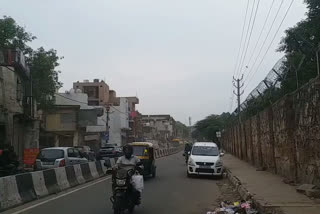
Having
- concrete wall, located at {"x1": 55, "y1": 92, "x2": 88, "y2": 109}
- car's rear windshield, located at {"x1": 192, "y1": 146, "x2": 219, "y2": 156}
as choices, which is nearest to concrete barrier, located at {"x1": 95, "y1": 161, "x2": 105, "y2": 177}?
car's rear windshield, located at {"x1": 192, "y1": 146, "x2": 219, "y2": 156}

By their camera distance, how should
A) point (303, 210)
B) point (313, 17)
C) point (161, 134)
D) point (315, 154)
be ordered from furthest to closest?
point (161, 134) < point (313, 17) < point (315, 154) < point (303, 210)

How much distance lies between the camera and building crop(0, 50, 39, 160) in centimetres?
2850

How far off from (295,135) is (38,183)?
8411 millimetres

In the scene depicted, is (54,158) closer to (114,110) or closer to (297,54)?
(297,54)

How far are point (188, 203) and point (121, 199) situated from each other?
3415 millimetres

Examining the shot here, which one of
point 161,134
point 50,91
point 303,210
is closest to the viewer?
point 303,210

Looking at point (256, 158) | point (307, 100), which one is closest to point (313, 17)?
point (256, 158)

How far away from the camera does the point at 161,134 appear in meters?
128

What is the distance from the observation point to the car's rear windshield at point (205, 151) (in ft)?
77.8

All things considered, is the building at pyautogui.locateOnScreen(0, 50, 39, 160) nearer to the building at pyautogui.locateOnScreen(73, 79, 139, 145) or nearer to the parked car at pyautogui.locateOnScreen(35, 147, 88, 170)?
the parked car at pyautogui.locateOnScreen(35, 147, 88, 170)

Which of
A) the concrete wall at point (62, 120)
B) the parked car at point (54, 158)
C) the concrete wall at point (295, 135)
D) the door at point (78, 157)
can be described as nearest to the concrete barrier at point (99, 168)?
the door at point (78, 157)

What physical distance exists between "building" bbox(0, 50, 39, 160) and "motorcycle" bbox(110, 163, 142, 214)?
16.2 m

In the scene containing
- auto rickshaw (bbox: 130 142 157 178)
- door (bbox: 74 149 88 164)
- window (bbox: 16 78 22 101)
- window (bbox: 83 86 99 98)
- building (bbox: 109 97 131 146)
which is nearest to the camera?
auto rickshaw (bbox: 130 142 157 178)

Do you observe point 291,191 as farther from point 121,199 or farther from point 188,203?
point 121,199
